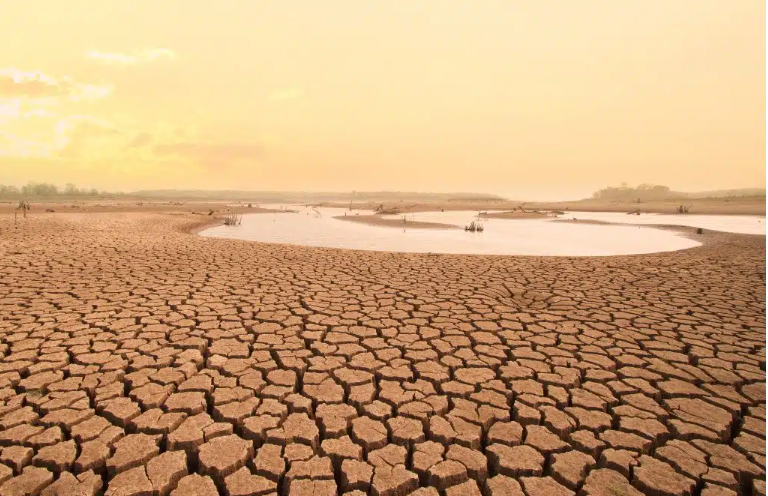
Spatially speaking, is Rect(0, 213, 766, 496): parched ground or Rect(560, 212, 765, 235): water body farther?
Rect(560, 212, 765, 235): water body

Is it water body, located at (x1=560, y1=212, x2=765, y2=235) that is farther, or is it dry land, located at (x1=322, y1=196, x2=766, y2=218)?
dry land, located at (x1=322, y1=196, x2=766, y2=218)

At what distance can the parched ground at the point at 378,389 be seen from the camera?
2.16 meters

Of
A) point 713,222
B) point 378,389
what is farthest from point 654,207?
point 378,389

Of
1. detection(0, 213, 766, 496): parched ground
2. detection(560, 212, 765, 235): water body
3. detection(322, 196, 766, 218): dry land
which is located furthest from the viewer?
→ detection(322, 196, 766, 218): dry land

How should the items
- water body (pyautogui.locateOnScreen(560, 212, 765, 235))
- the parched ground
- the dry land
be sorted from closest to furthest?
the parched ground → water body (pyautogui.locateOnScreen(560, 212, 765, 235)) → the dry land

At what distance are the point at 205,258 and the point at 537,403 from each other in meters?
7.61

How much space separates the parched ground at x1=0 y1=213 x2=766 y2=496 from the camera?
2.16 meters

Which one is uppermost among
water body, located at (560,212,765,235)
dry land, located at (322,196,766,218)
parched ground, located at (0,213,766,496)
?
dry land, located at (322,196,766,218)

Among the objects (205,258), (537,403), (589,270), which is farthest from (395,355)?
(205,258)

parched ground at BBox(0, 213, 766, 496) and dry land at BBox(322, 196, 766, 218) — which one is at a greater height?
dry land at BBox(322, 196, 766, 218)

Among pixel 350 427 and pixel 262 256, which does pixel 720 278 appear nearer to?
pixel 350 427

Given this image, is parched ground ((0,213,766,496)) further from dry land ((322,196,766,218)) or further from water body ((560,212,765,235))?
dry land ((322,196,766,218))

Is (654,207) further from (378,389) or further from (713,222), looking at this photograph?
(378,389)

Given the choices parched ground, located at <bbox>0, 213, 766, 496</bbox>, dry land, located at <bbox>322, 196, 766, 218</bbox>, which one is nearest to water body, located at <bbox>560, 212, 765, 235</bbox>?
dry land, located at <bbox>322, 196, 766, 218</bbox>
